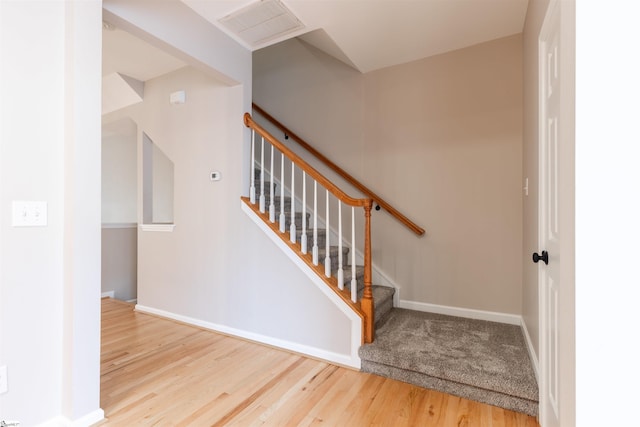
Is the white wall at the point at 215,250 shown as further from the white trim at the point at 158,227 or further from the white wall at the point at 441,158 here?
the white wall at the point at 441,158

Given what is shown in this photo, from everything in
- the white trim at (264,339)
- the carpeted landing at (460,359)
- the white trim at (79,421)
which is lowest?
the white trim at (264,339)

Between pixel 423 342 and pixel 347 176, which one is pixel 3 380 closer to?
pixel 423 342

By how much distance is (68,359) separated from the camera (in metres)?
1.54

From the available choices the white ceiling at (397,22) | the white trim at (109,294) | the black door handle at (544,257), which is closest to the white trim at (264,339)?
the white trim at (109,294)

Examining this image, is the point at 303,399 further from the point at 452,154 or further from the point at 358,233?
the point at 452,154

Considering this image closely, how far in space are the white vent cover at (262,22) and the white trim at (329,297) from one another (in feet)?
4.80

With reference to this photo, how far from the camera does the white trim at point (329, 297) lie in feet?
7.27

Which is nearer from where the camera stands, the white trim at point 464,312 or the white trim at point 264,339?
the white trim at point 264,339

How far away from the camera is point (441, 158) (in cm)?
291

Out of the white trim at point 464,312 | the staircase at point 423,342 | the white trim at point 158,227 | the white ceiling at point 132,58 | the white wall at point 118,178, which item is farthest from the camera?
the white wall at point 118,178

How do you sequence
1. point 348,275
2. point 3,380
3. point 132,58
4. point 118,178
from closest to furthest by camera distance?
point 3,380 → point 348,275 → point 132,58 → point 118,178

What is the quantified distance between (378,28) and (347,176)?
1.38 m
